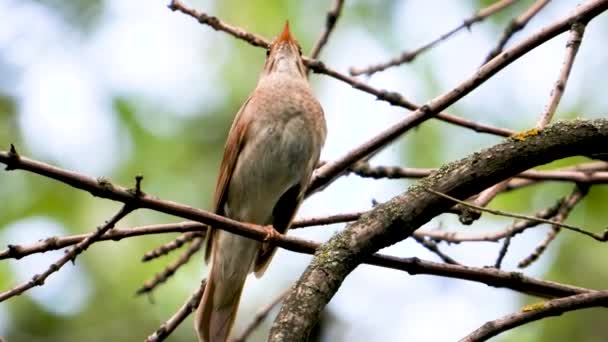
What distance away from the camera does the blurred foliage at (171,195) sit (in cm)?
620

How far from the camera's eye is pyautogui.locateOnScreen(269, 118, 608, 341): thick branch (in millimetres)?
3035

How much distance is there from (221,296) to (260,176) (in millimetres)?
721

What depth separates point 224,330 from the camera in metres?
5.07

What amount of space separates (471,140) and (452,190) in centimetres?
385

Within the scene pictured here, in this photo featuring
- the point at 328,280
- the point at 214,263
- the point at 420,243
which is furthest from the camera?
the point at 214,263

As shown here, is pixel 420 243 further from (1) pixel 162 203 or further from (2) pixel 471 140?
(2) pixel 471 140

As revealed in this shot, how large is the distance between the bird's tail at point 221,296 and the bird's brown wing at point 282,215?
93 mm

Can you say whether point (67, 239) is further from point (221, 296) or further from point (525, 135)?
point (221, 296)

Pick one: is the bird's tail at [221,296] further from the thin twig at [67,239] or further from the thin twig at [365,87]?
the thin twig at [365,87]

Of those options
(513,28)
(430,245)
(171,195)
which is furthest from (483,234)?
(171,195)

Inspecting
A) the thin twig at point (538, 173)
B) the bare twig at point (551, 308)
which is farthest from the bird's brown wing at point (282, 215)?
the bare twig at point (551, 308)

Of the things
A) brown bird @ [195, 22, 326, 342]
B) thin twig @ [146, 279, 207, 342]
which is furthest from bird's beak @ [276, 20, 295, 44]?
thin twig @ [146, 279, 207, 342]

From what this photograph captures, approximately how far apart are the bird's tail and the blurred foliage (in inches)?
45.1

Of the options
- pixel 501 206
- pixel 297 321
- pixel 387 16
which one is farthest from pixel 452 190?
pixel 387 16
